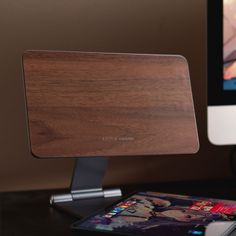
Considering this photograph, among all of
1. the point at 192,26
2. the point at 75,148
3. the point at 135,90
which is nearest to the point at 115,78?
the point at 135,90

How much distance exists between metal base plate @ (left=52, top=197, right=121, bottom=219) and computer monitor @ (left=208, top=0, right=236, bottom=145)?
0.77 feet

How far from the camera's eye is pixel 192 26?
1104 mm

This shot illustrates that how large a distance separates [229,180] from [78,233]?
0.52 metres

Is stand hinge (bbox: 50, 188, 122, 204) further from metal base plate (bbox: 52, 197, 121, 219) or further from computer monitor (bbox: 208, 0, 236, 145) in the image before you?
computer monitor (bbox: 208, 0, 236, 145)

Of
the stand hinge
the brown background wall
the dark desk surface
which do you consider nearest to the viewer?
the dark desk surface

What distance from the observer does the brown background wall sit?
1.01 metres

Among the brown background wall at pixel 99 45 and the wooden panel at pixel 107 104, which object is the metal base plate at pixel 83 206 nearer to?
the wooden panel at pixel 107 104

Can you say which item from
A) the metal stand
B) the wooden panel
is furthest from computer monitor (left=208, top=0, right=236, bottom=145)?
the metal stand

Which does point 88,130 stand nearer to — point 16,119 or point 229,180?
point 16,119

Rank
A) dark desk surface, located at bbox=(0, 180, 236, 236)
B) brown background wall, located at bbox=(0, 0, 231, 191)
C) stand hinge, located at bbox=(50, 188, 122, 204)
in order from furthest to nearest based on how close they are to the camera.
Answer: brown background wall, located at bbox=(0, 0, 231, 191) < stand hinge, located at bbox=(50, 188, 122, 204) < dark desk surface, located at bbox=(0, 180, 236, 236)

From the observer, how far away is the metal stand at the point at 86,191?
2.73 ft

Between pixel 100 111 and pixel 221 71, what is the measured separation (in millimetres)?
250

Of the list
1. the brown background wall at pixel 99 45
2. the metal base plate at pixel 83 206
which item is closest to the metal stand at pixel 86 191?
the metal base plate at pixel 83 206

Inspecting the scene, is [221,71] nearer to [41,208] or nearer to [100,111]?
[100,111]
